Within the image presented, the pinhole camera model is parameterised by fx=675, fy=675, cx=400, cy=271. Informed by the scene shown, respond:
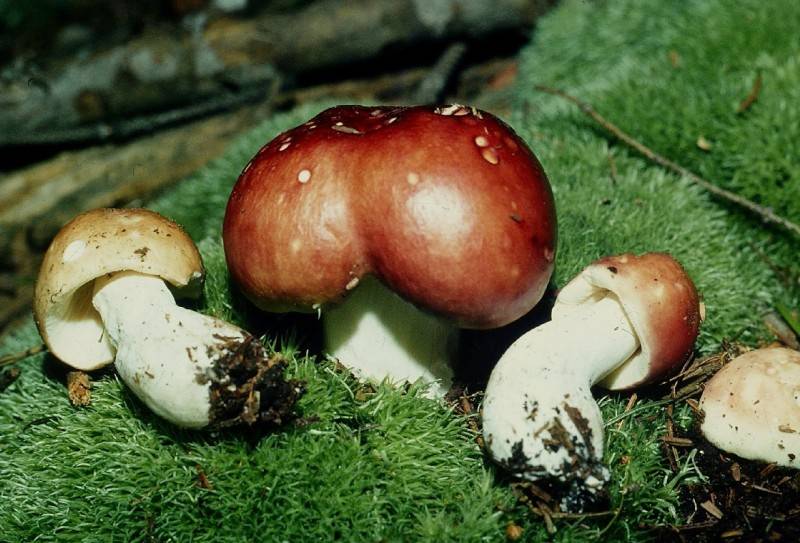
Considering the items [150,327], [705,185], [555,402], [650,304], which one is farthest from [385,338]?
[705,185]

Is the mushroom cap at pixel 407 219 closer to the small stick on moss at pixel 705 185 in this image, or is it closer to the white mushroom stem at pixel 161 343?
the white mushroom stem at pixel 161 343

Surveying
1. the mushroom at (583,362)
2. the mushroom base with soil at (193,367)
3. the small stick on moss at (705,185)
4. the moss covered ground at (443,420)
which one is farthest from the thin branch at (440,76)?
the mushroom base with soil at (193,367)

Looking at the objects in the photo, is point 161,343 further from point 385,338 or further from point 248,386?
point 385,338

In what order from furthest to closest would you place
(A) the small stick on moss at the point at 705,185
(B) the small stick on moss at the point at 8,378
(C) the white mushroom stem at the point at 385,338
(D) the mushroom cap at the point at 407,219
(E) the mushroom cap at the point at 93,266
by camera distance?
(A) the small stick on moss at the point at 705,185 < (B) the small stick on moss at the point at 8,378 < (C) the white mushroom stem at the point at 385,338 < (E) the mushroom cap at the point at 93,266 < (D) the mushroom cap at the point at 407,219

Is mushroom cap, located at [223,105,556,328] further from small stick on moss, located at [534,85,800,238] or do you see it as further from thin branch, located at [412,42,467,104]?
thin branch, located at [412,42,467,104]

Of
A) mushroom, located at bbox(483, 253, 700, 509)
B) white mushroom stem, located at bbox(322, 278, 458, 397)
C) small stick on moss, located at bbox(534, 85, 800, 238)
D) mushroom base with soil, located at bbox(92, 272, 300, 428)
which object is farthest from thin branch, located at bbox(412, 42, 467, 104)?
mushroom base with soil, located at bbox(92, 272, 300, 428)

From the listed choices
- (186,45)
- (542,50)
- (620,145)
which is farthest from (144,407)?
(542,50)
